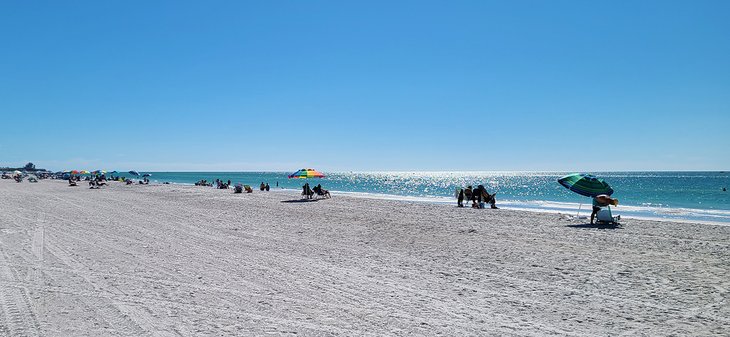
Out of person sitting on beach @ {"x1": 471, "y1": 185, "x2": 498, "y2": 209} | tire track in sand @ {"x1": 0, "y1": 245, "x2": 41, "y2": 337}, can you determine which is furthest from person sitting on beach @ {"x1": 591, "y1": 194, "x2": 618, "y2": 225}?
tire track in sand @ {"x1": 0, "y1": 245, "x2": 41, "y2": 337}

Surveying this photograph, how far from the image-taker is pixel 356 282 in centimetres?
744

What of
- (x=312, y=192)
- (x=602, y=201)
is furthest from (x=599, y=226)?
(x=312, y=192)

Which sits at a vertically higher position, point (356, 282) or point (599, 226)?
point (599, 226)

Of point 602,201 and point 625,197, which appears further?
point 625,197

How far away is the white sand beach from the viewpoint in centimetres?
535

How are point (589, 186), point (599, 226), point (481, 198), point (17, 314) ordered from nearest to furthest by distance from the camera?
point (17, 314) < point (599, 226) < point (589, 186) < point (481, 198)

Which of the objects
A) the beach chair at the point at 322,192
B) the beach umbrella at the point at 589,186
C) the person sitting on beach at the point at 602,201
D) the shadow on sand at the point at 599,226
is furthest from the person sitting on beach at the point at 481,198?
the beach chair at the point at 322,192

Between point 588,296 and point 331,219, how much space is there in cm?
1171

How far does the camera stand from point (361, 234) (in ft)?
43.8

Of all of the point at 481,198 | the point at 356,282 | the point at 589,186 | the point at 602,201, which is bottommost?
the point at 356,282

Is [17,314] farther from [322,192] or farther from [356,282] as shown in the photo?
[322,192]

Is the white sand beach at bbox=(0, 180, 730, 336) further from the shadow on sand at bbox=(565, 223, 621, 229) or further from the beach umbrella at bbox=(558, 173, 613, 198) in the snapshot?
the beach umbrella at bbox=(558, 173, 613, 198)

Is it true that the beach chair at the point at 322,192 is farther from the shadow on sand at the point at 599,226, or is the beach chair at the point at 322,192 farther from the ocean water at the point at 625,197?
the shadow on sand at the point at 599,226

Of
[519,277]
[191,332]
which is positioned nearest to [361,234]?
[519,277]
